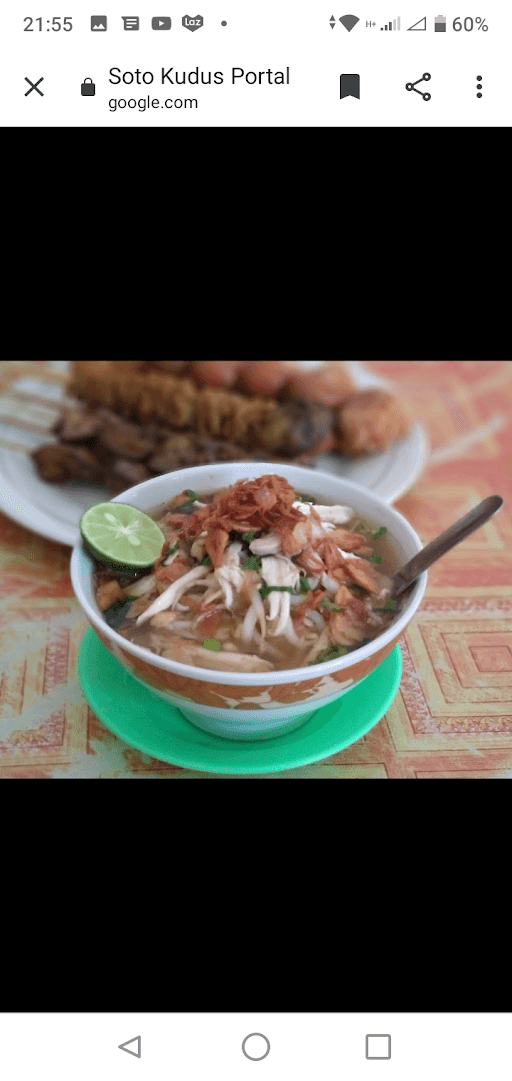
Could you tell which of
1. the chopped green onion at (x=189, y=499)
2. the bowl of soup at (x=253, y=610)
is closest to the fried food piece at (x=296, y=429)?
the chopped green onion at (x=189, y=499)

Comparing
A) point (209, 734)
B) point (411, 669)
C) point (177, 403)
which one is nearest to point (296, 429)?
point (177, 403)

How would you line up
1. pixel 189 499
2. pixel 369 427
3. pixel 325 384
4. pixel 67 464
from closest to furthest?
pixel 189 499, pixel 67 464, pixel 369 427, pixel 325 384

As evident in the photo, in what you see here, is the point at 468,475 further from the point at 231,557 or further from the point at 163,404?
the point at 231,557

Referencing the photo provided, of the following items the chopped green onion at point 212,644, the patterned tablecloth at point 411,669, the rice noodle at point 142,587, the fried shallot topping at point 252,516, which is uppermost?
the fried shallot topping at point 252,516

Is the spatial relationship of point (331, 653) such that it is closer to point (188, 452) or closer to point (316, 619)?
point (316, 619)
